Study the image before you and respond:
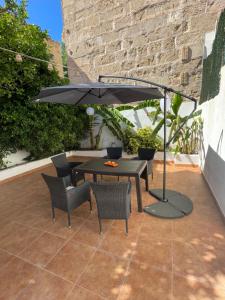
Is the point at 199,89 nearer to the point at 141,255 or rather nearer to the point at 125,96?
the point at 125,96

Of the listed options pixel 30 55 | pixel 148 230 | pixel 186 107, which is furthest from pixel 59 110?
pixel 148 230

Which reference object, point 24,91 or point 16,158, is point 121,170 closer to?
point 24,91

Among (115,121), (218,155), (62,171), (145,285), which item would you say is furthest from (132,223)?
(115,121)

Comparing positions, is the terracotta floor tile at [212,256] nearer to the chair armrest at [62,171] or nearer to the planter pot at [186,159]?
the chair armrest at [62,171]

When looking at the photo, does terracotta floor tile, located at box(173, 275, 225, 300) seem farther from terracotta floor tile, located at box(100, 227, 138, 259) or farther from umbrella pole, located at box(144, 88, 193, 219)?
umbrella pole, located at box(144, 88, 193, 219)

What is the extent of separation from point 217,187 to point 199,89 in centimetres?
479

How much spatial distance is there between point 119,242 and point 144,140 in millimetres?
4992

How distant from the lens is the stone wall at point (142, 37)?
6.84 meters

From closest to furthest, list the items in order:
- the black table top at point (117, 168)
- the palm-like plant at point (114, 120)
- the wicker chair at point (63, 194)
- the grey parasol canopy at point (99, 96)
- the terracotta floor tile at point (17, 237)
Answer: the terracotta floor tile at point (17, 237), the wicker chair at point (63, 194), the black table top at point (117, 168), the grey parasol canopy at point (99, 96), the palm-like plant at point (114, 120)

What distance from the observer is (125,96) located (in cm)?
436

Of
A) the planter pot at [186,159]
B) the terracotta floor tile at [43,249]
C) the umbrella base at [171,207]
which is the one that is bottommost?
the terracotta floor tile at [43,249]

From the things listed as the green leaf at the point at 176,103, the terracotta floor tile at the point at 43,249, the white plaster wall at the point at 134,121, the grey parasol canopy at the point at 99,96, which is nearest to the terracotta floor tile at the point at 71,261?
the terracotta floor tile at the point at 43,249

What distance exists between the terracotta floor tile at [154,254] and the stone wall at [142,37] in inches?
255

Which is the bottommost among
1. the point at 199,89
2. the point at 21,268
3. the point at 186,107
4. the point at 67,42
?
the point at 21,268
